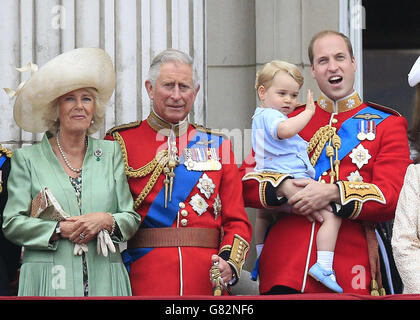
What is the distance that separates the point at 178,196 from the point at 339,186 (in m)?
0.71

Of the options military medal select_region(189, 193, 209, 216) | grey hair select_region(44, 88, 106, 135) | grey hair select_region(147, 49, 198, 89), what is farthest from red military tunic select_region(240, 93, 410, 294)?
grey hair select_region(44, 88, 106, 135)

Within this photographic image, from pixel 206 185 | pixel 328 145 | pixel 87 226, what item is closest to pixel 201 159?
pixel 206 185

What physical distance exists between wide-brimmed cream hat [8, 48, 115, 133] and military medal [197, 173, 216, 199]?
0.54m

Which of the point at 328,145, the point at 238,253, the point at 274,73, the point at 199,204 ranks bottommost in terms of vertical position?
the point at 238,253

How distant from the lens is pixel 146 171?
490 centimetres

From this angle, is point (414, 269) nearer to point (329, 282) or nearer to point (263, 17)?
point (329, 282)

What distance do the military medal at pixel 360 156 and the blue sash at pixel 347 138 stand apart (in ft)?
0.07

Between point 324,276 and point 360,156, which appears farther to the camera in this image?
point 360,156

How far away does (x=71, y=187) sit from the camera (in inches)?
181

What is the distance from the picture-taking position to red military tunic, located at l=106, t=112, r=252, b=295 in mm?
4754

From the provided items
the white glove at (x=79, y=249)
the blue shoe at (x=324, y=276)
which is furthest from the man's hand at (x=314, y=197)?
the white glove at (x=79, y=249)

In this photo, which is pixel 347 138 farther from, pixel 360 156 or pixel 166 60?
pixel 166 60

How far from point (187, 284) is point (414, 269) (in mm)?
1002
